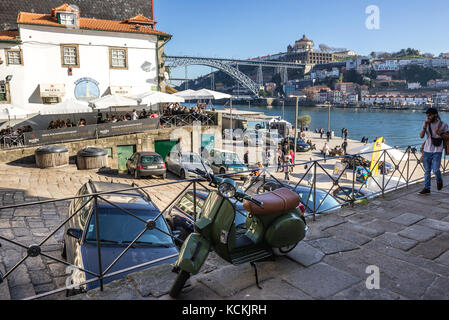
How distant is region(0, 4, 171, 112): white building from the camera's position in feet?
69.3

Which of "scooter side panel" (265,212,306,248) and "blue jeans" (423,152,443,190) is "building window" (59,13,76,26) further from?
"scooter side panel" (265,212,306,248)

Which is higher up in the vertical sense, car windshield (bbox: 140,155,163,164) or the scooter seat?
A: the scooter seat

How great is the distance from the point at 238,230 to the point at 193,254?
3.71 ft

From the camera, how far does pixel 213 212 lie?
3.45 meters

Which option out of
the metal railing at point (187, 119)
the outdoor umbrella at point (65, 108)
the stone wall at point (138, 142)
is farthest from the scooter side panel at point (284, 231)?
the metal railing at point (187, 119)

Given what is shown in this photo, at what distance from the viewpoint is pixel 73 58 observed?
22719mm

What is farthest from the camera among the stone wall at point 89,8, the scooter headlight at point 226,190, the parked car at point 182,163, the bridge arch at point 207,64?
the bridge arch at point 207,64

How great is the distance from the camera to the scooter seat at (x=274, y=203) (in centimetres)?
372

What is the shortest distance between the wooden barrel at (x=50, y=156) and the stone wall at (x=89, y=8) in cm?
1224

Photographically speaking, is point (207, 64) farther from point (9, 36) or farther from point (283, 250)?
point (283, 250)

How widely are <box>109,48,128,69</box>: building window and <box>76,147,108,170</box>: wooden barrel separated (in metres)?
8.98

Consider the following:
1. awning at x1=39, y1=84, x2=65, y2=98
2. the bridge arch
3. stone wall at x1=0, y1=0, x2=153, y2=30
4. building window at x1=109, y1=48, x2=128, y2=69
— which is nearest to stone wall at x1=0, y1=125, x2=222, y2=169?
awning at x1=39, y1=84, x2=65, y2=98

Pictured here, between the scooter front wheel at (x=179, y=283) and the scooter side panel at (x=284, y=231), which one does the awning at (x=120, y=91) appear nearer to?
the scooter side panel at (x=284, y=231)

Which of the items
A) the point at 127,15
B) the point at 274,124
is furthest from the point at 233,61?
the point at 127,15
